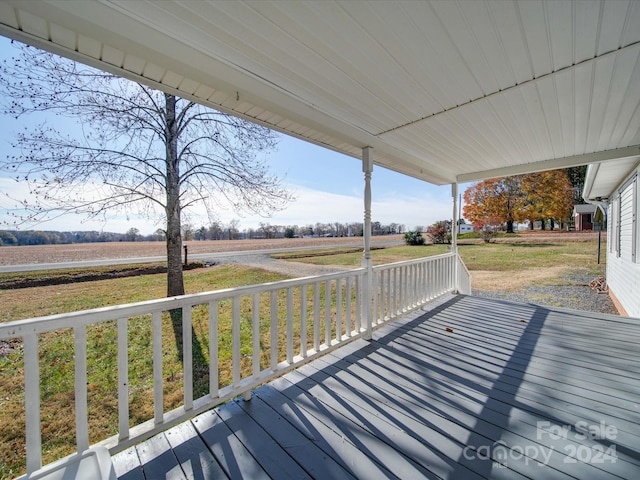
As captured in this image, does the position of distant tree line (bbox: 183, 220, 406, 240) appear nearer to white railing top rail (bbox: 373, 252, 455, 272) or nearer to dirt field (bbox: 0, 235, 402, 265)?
dirt field (bbox: 0, 235, 402, 265)

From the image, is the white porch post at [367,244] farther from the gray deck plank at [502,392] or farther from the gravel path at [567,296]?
the gravel path at [567,296]

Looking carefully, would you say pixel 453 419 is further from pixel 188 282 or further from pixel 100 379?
pixel 188 282

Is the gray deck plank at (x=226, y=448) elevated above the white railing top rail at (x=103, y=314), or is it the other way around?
the white railing top rail at (x=103, y=314)

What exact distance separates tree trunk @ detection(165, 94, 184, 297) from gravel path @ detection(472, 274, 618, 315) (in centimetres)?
709

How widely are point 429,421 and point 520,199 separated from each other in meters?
20.8

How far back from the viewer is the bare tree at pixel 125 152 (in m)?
3.41

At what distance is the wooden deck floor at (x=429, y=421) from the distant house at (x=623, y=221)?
2.26m

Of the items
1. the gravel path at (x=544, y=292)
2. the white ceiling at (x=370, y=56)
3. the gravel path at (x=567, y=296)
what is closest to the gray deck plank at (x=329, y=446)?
the white ceiling at (x=370, y=56)

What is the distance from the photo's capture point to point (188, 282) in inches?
228

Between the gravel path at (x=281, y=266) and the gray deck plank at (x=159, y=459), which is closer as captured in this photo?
the gray deck plank at (x=159, y=459)

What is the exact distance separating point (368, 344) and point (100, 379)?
283 centimetres

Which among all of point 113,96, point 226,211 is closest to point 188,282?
point 226,211

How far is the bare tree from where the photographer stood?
341 centimetres

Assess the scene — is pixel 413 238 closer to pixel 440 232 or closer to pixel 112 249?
pixel 440 232
